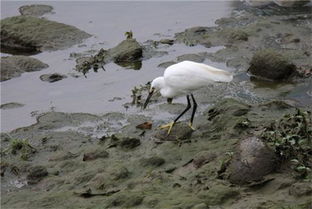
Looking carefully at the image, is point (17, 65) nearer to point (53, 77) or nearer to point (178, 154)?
point (53, 77)

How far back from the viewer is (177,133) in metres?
8.91

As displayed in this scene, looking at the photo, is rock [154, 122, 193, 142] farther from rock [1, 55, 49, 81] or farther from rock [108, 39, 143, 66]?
rock [1, 55, 49, 81]

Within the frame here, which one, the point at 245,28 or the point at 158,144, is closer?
the point at 158,144

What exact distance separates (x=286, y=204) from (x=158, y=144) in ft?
10.1

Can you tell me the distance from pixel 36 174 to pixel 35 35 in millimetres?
7807

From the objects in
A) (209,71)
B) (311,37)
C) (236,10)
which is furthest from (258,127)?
(236,10)

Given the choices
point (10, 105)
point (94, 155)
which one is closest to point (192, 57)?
point (10, 105)

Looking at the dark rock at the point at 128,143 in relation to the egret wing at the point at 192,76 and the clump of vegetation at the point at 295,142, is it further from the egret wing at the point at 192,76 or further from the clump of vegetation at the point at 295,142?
the clump of vegetation at the point at 295,142

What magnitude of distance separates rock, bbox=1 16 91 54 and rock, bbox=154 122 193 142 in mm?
6815

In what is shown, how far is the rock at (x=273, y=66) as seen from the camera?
11312 millimetres

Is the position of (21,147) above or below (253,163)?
below

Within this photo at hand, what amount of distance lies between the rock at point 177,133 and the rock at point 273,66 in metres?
2.92

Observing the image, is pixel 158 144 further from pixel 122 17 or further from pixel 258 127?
pixel 122 17

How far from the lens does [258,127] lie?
8.18 metres
